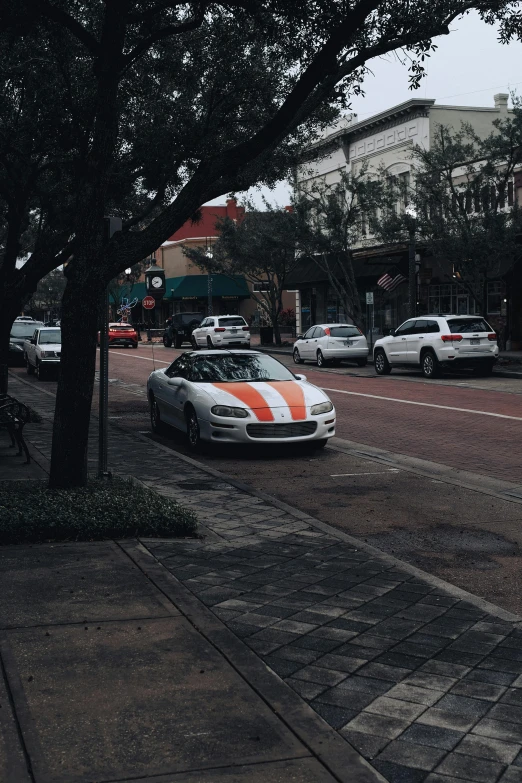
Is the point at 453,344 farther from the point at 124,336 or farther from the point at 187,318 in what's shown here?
the point at 124,336

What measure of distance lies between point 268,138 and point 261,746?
6922 mm

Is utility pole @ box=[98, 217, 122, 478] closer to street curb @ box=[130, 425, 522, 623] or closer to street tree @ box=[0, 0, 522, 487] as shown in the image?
street tree @ box=[0, 0, 522, 487]

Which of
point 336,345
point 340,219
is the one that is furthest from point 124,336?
point 336,345

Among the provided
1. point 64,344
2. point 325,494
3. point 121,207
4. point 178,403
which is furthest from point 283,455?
point 121,207

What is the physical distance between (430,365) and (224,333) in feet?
65.0

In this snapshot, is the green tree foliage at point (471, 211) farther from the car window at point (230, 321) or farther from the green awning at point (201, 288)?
the green awning at point (201, 288)

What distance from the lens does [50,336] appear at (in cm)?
3131

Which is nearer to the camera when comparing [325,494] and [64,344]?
[64,344]

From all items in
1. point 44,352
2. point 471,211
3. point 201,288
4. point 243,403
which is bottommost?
point 243,403

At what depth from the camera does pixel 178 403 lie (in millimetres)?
13984

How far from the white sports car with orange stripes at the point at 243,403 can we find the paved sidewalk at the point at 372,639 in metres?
4.25

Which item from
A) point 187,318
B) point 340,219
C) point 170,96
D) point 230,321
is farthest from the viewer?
point 187,318

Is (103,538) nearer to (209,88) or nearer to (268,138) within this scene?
(268,138)

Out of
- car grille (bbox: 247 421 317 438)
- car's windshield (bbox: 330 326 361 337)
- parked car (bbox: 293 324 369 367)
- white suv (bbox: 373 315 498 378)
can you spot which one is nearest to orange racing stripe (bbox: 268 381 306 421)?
car grille (bbox: 247 421 317 438)
